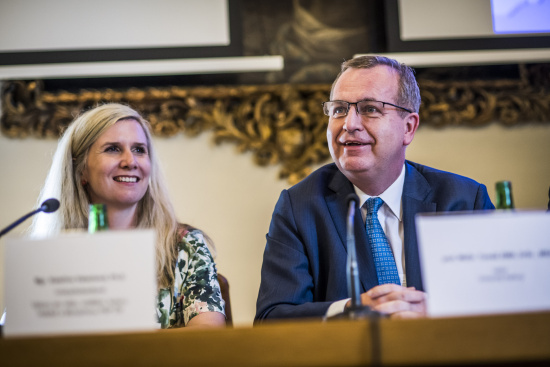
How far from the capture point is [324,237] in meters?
1.89

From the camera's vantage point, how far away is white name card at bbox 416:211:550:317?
1053 mm

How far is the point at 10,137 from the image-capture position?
2.75 meters

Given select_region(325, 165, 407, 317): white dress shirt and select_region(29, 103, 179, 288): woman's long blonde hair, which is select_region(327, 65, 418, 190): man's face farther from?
select_region(29, 103, 179, 288): woman's long blonde hair

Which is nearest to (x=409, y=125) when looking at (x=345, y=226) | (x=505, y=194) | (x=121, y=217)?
(x=345, y=226)

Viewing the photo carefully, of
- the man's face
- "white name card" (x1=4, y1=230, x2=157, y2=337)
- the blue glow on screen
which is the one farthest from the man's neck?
the blue glow on screen

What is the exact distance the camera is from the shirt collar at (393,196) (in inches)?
76.9

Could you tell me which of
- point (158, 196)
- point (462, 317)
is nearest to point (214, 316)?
point (158, 196)

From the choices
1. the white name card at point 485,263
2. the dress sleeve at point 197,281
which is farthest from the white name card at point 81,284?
the dress sleeve at point 197,281

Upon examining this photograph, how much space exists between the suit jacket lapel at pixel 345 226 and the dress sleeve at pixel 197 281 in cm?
44

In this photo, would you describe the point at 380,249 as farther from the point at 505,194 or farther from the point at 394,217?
the point at 505,194

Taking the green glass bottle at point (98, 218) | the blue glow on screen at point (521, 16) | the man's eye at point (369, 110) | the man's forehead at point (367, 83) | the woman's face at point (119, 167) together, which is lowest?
the green glass bottle at point (98, 218)

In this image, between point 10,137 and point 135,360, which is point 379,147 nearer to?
point 135,360

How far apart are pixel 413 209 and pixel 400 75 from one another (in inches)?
17.8

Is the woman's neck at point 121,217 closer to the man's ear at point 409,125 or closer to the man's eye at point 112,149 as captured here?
the man's eye at point 112,149
